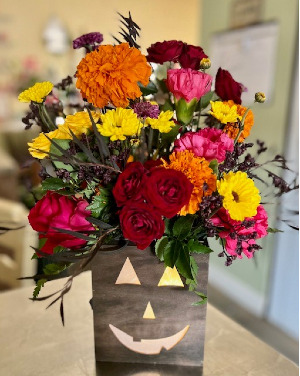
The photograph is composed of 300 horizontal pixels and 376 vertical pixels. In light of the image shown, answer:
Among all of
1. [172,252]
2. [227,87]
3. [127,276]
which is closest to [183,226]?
[172,252]

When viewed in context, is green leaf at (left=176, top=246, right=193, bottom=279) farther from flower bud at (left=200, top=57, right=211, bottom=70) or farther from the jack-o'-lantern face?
flower bud at (left=200, top=57, right=211, bottom=70)

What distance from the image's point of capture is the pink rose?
0.60 m

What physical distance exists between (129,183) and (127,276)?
0.69 feet

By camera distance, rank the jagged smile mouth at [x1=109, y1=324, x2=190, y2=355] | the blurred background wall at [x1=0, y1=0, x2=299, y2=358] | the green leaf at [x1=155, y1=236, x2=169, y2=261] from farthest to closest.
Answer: the blurred background wall at [x1=0, y1=0, x2=299, y2=358] → the jagged smile mouth at [x1=109, y1=324, x2=190, y2=355] → the green leaf at [x1=155, y1=236, x2=169, y2=261]

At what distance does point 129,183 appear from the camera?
52 cm

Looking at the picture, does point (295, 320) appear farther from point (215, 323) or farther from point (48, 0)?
point (48, 0)

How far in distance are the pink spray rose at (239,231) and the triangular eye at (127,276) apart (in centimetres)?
16

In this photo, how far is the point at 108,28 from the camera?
405cm

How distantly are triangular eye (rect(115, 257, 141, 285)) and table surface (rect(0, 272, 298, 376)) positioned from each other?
19 centimetres

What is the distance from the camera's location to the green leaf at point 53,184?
0.58m

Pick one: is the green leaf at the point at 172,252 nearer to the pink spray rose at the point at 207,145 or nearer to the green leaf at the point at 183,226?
the green leaf at the point at 183,226

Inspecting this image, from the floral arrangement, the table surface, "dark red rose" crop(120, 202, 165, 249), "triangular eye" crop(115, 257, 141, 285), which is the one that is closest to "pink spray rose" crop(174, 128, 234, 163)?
the floral arrangement

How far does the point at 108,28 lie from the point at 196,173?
3.93 metres

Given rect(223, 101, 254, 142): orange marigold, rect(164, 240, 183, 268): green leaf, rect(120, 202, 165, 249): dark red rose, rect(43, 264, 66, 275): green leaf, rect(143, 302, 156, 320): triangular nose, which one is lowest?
rect(143, 302, 156, 320): triangular nose
